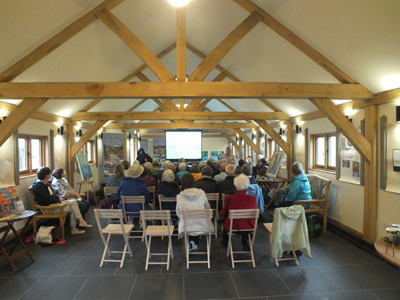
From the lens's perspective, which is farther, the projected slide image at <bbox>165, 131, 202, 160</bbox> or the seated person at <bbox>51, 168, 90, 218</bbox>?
the projected slide image at <bbox>165, 131, 202, 160</bbox>

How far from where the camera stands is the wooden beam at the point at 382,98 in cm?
316

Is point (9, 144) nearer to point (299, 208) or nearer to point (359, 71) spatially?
point (299, 208)

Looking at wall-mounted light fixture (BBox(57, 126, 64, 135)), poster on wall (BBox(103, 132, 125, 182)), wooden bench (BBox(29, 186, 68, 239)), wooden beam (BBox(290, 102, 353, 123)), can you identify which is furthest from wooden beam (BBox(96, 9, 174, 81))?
poster on wall (BBox(103, 132, 125, 182))

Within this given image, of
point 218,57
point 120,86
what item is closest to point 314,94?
point 218,57

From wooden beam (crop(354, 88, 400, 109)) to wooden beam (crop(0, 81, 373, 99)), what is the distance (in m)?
0.10

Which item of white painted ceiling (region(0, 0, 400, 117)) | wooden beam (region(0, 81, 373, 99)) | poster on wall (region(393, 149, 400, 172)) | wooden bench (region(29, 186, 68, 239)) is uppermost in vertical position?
white painted ceiling (region(0, 0, 400, 117))

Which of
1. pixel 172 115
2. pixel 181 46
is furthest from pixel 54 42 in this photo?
pixel 172 115

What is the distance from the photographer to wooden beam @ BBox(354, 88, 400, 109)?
10.4 ft

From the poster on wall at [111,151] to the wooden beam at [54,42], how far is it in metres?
4.45

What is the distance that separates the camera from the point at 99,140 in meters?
8.85

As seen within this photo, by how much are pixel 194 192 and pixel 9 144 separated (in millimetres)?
3265

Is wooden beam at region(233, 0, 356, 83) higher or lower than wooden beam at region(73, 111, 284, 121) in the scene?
higher

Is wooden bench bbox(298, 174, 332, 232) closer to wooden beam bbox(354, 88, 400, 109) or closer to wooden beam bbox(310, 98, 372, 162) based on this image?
wooden beam bbox(310, 98, 372, 162)

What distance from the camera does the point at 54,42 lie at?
11.8 ft
